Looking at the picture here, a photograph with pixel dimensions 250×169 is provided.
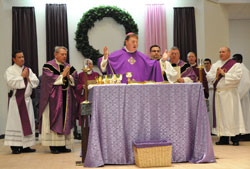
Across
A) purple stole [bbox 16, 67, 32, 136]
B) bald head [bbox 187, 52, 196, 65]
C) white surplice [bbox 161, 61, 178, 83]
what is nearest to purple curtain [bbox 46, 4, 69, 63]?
purple stole [bbox 16, 67, 32, 136]

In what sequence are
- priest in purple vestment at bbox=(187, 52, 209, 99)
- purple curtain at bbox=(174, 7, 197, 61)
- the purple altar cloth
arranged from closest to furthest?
the purple altar cloth, priest in purple vestment at bbox=(187, 52, 209, 99), purple curtain at bbox=(174, 7, 197, 61)

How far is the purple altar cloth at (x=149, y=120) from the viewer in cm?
558

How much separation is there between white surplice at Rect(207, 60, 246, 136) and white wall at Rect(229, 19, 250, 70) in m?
8.13

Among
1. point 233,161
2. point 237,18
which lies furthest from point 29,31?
point 237,18

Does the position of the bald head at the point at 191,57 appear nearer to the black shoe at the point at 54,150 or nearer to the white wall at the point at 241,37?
the black shoe at the point at 54,150

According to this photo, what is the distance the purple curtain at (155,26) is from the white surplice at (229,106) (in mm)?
3538

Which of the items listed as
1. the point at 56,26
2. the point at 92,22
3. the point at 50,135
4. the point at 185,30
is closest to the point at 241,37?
the point at 185,30

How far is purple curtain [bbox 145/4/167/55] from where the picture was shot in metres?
11.5

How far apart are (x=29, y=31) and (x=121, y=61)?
5072mm

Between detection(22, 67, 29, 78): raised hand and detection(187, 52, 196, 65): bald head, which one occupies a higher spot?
detection(187, 52, 196, 65): bald head

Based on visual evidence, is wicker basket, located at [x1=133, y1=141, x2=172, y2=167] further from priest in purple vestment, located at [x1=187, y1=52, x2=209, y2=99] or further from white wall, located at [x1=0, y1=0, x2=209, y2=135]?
white wall, located at [x1=0, y1=0, x2=209, y2=135]

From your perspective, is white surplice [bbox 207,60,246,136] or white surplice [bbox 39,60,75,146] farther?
white surplice [bbox 207,60,246,136]

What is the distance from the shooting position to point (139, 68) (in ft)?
22.3

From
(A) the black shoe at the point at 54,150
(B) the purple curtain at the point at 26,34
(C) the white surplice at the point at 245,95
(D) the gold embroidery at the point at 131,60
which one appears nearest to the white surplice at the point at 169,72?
(D) the gold embroidery at the point at 131,60
